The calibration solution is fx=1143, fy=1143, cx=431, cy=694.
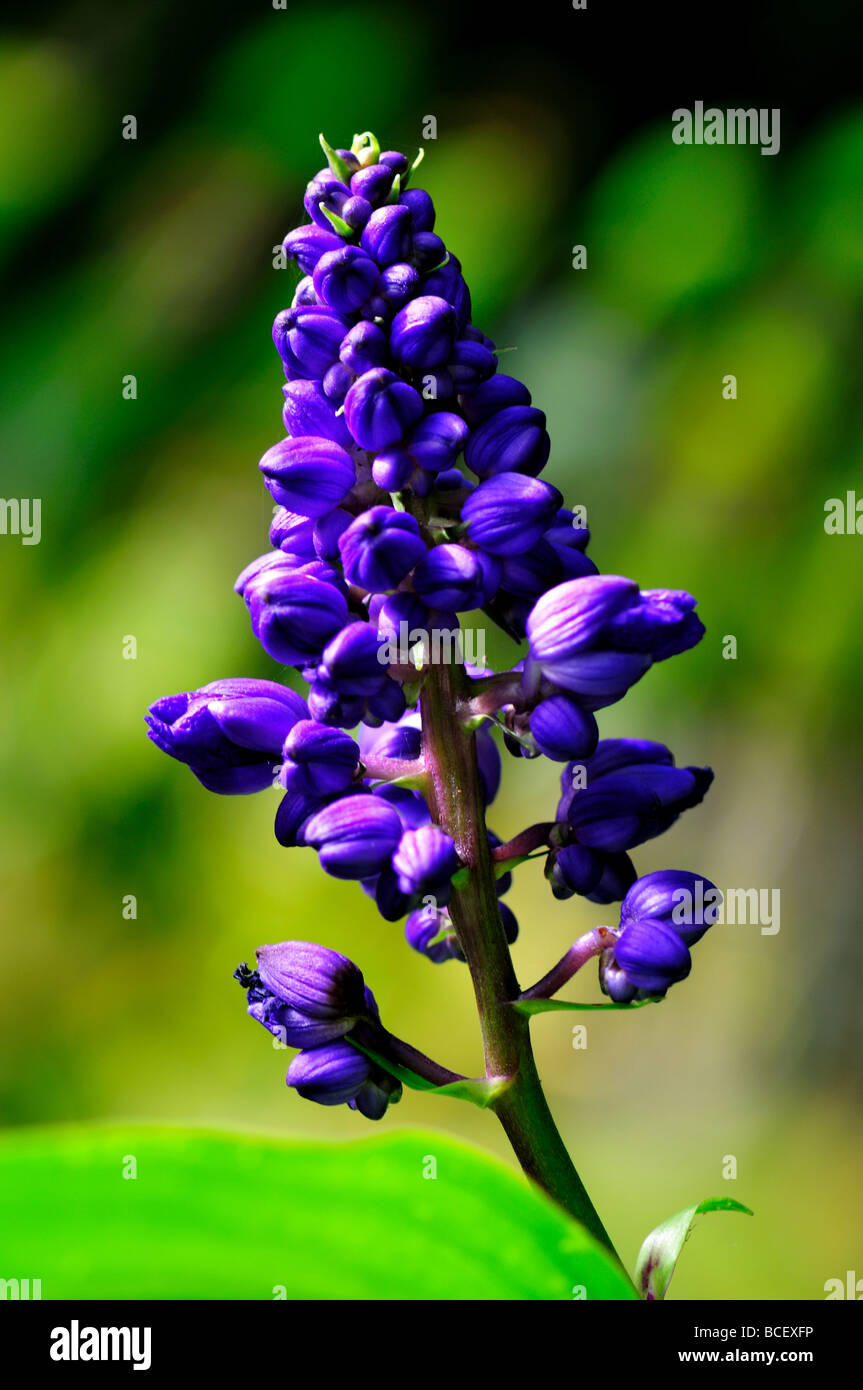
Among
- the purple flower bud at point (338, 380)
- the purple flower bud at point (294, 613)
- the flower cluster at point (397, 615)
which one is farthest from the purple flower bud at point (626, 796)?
the purple flower bud at point (338, 380)

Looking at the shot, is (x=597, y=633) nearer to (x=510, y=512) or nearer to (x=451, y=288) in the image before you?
(x=510, y=512)

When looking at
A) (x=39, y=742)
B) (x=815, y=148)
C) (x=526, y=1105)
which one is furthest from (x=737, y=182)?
(x=526, y=1105)

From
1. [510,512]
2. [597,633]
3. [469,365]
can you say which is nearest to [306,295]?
[469,365]

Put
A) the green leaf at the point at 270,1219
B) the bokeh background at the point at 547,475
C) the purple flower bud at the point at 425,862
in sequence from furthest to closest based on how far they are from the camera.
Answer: the bokeh background at the point at 547,475, the purple flower bud at the point at 425,862, the green leaf at the point at 270,1219

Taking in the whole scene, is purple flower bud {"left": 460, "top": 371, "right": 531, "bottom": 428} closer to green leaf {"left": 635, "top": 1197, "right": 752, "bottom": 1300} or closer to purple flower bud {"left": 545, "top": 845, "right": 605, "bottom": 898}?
purple flower bud {"left": 545, "top": 845, "right": 605, "bottom": 898}

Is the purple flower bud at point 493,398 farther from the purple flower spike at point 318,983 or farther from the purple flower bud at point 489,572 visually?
Answer: the purple flower spike at point 318,983

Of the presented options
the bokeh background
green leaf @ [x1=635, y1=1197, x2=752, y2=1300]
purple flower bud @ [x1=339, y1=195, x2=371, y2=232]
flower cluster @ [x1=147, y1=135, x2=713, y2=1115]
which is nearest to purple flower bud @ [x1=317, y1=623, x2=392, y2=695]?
flower cluster @ [x1=147, y1=135, x2=713, y2=1115]
